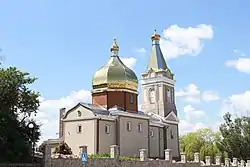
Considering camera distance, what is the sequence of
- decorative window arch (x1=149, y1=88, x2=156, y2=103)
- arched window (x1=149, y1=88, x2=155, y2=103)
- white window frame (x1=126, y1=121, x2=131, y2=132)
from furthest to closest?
arched window (x1=149, y1=88, x2=155, y2=103) < decorative window arch (x1=149, y1=88, x2=156, y2=103) < white window frame (x1=126, y1=121, x2=131, y2=132)

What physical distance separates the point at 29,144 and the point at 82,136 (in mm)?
12719

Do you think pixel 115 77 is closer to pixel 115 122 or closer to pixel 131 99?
pixel 131 99

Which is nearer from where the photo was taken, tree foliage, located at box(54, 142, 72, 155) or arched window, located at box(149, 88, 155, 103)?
tree foliage, located at box(54, 142, 72, 155)

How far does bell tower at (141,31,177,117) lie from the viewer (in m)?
51.7

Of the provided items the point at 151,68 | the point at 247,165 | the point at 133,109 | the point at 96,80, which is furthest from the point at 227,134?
the point at 96,80

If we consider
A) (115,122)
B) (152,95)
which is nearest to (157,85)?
(152,95)

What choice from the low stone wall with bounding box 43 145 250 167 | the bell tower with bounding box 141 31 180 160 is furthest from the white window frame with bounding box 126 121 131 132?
the bell tower with bounding box 141 31 180 160

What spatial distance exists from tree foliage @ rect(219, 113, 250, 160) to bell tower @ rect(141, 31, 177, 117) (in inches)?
295

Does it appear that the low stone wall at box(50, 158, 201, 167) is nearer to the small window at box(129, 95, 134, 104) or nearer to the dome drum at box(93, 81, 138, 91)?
the small window at box(129, 95, 134, 104)

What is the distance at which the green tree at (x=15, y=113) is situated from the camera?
23625 millimetres

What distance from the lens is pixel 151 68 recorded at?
5338 cm

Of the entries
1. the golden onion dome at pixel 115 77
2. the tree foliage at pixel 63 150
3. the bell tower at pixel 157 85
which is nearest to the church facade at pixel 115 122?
the golden onion dome at pixel 115 77

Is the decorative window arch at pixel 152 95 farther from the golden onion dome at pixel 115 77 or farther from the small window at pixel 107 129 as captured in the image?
the small window at pixel 107 129

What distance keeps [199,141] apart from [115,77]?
2515 cm
